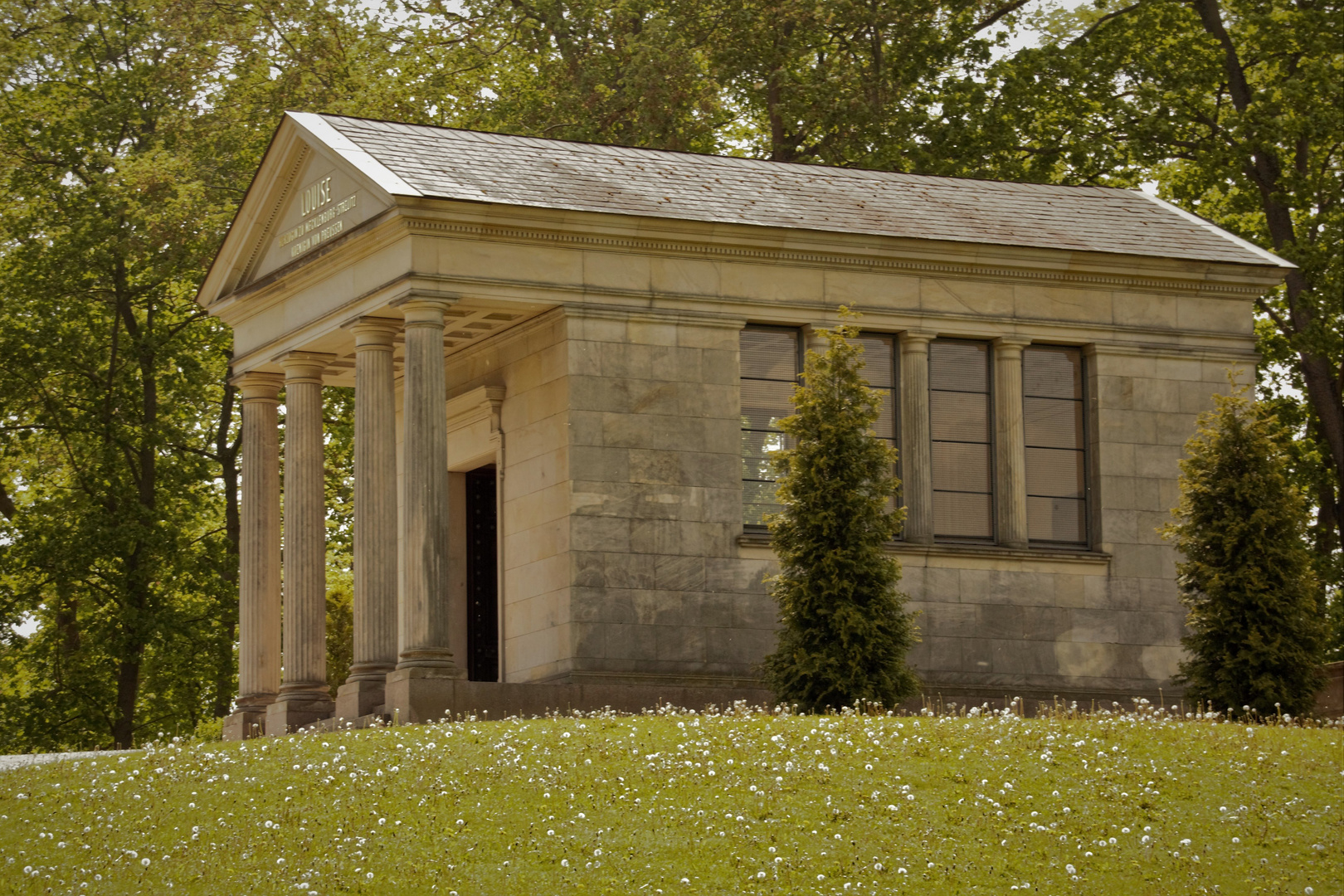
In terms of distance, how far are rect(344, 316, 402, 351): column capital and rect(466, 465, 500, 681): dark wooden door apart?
5.26 m

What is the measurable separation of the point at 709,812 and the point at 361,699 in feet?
33.7

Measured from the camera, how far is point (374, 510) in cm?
3059

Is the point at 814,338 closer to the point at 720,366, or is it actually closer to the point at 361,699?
the point at 720,366

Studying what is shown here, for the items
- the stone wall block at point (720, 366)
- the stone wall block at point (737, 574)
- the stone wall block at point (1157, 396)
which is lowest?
the stone wall block at point (737, 574)

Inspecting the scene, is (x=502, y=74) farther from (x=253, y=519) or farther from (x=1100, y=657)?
(x=1100, y=657)

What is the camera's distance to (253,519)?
113 ft

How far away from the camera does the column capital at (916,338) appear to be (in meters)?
32.9

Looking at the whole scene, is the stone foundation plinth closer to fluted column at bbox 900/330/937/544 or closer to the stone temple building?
the stone temple building

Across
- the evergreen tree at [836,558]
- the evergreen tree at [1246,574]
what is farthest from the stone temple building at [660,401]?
the evergreen tree at [1246,574]

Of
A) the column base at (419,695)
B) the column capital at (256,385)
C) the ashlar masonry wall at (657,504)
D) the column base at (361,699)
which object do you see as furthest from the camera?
the column capital at (256,385)

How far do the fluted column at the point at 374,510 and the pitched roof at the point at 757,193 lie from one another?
8.37 ft

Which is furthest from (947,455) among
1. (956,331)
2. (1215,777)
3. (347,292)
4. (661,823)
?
(661,823)

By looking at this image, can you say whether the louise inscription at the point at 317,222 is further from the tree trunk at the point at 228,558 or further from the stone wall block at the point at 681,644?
the tree trunk at the point at 228,558

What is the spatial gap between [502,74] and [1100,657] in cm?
2825
